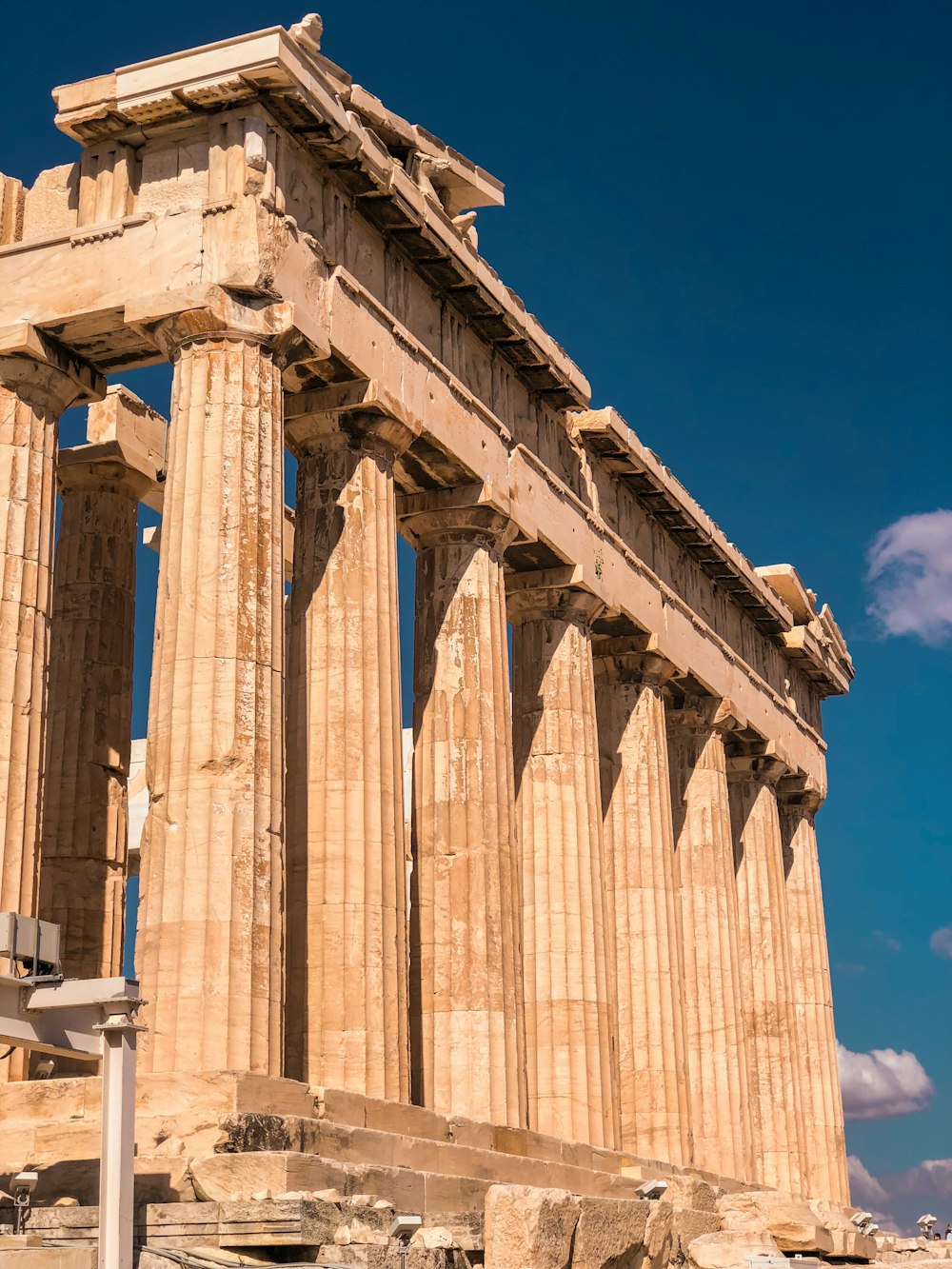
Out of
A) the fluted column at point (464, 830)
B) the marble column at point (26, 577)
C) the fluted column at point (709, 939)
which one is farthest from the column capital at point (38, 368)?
the fluted column at point (709, 939)

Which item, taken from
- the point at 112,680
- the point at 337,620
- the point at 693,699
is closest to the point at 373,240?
the point at 337,620

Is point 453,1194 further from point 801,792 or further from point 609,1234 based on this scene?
point 801,792

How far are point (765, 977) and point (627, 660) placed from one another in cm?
1065

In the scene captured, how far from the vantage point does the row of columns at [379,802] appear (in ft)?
76.6

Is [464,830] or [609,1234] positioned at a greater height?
→ [464,830]

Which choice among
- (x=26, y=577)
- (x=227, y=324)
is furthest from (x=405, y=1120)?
(x=227, y=324)

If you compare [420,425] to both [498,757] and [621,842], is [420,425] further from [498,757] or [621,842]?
[621,842]

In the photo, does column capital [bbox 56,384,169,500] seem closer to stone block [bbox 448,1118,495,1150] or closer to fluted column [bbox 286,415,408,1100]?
fluted column [bbox 286,415,408,1100]

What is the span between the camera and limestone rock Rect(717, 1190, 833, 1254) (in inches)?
1081

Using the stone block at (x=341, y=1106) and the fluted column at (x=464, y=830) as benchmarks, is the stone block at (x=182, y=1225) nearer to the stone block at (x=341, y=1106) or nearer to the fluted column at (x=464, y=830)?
the stone block at (x=341, y=1106)

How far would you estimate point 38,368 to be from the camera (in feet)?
87.1

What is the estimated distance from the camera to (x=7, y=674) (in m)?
25.0

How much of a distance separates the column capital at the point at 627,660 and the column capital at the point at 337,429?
1144 centimetres

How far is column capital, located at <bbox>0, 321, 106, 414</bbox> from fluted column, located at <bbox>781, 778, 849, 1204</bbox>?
87.7ft
